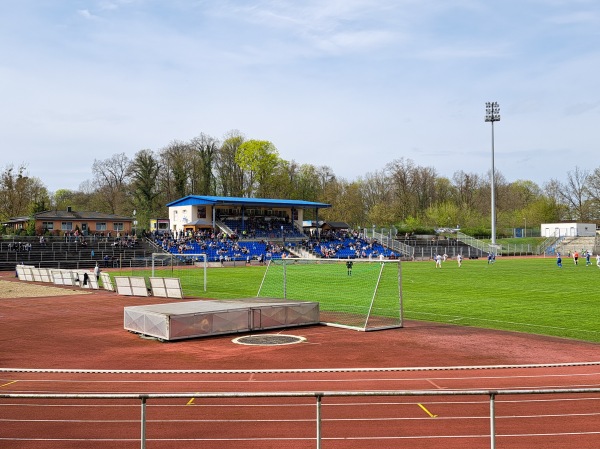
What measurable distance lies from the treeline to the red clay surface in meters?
69.2

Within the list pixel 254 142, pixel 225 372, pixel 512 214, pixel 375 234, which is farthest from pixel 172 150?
pixel 225 372

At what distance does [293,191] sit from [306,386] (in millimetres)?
96407

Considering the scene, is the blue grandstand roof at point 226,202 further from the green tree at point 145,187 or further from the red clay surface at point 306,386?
the red clay surface at point 306,386

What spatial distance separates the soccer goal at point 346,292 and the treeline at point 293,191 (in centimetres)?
4954

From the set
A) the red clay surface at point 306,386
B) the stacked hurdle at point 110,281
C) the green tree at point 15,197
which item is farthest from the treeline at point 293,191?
the red clay surface at point 306,386

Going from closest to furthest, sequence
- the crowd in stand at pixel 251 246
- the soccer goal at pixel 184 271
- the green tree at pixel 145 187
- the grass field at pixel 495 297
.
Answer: the grass field at pixel 495 297, the soccer goal at pixel 184 271, the crowd in stand at pixel 251 246, the green tree at pixel 145 187

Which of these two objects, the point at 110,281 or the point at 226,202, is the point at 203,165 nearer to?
the point at 226,202

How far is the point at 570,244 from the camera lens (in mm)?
92312

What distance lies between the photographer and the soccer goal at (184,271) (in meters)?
37.0

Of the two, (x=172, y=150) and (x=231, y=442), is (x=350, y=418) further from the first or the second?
(x=172, y=150)

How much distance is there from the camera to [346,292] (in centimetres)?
3341

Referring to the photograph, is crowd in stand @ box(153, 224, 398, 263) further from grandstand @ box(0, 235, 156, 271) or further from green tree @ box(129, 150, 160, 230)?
green tree @ box(129, 150, 160, 230)

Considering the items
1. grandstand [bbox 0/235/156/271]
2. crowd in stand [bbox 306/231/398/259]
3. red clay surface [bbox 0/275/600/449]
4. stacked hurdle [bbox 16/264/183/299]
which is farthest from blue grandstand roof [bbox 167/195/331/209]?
red clay surface [bbox 0/275/600/449]

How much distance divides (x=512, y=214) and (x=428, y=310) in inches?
3790
